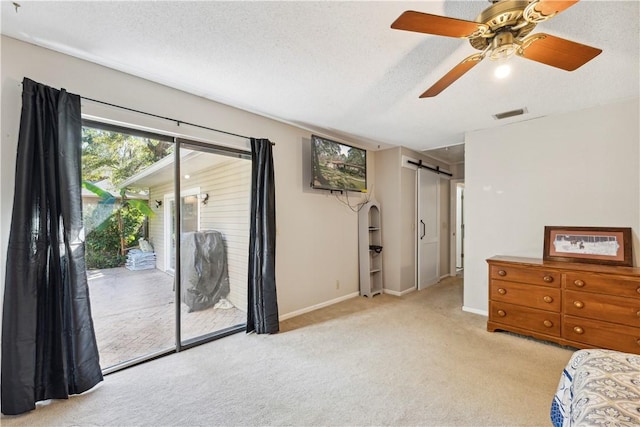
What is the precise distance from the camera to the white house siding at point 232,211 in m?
3.16

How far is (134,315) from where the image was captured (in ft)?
8.98

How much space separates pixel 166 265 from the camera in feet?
9.28

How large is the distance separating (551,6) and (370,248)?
12.7 feet

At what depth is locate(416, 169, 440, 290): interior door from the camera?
204 inches

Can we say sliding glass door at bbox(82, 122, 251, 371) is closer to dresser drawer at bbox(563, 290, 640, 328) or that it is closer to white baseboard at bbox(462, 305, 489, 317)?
white baseboard at bbox(462, 305, 489, 317)

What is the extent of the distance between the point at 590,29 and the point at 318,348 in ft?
10.4

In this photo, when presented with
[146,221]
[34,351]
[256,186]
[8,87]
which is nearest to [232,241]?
[256,186]

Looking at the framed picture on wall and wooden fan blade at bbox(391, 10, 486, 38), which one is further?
the framed picture on wall

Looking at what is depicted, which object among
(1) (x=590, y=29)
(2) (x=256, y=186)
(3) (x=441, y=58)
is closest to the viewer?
(1) (x=590, y=29)

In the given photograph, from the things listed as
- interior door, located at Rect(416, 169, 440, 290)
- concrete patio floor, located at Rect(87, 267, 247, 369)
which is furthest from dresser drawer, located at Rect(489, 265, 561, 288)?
concrete patio floor, located at Rect(87, 267, 247, 369)

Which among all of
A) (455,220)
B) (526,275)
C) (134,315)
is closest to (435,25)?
(526,275)

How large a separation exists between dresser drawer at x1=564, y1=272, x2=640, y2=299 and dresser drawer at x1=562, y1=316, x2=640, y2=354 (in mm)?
285

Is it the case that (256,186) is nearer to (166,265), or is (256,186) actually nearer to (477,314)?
(166,265)

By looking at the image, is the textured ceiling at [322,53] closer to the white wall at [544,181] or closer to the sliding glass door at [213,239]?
the white wall at [544,181]
